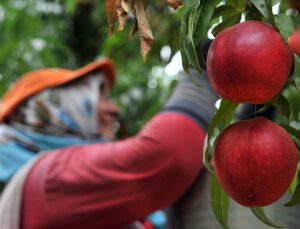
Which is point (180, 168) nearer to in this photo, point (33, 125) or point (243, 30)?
point (33, 125)

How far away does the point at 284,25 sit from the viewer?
58cm

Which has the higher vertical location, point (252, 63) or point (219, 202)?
point (252, 63)

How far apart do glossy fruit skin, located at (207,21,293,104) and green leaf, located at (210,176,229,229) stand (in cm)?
12

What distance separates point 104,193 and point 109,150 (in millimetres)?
108

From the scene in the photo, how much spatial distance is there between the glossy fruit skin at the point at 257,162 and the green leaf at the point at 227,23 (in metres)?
0.09

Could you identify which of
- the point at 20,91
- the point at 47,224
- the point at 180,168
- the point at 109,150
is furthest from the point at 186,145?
the point at 20,91

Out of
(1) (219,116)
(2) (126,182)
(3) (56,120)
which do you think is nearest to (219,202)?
(1) (219,116)

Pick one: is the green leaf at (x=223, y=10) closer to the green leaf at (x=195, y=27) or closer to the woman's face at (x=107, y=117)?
the green leaf at (x=195, y=27)

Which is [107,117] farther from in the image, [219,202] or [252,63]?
[252,63]

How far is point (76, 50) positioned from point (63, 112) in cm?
130

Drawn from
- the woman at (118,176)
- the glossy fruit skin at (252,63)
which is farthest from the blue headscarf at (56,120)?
the glossy fruit skin at (252,63)

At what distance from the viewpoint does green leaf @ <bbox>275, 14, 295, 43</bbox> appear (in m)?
0.57

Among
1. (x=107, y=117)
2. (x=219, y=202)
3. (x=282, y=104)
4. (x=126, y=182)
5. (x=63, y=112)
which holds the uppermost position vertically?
(x=282, y=104)

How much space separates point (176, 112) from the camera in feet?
5.65
